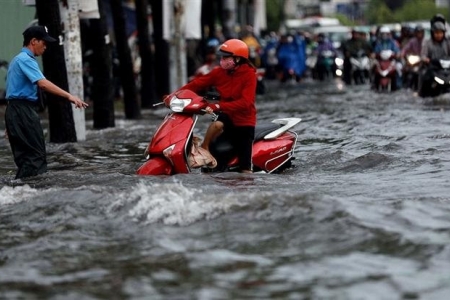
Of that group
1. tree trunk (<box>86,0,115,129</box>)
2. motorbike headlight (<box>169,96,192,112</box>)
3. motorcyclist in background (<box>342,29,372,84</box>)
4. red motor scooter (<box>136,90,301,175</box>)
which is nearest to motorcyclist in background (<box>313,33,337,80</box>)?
motorcyclist in background (<box>342,29,372,84</box>)

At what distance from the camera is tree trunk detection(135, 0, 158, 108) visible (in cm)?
2505

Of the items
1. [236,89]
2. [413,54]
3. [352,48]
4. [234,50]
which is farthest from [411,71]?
[234,50]

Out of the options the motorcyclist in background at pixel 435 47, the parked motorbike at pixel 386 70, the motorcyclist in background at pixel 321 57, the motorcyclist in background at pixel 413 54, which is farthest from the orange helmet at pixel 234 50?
the motorcyclist in background at pixel 321 57

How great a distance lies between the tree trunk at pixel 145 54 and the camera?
25.0m

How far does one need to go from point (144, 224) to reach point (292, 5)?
354 feet

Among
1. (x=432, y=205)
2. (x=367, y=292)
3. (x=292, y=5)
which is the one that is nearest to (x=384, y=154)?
(x=432, y=205)

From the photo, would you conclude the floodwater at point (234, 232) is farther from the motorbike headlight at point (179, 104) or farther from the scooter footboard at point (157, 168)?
the motorbike headlight at point (179, 104)

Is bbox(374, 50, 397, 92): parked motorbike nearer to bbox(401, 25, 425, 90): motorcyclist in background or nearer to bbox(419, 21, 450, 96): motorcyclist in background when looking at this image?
bbox(401, 25, 425, 90): motorcyclist in background

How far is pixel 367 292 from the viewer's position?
23.7 feet

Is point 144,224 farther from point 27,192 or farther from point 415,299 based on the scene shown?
point 415,299

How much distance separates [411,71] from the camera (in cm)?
2984

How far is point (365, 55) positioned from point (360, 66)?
649 millimetres

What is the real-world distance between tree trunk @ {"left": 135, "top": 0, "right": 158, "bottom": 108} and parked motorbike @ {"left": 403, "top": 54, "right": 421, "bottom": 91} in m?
5.68

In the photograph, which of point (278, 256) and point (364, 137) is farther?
point (364, 137)
